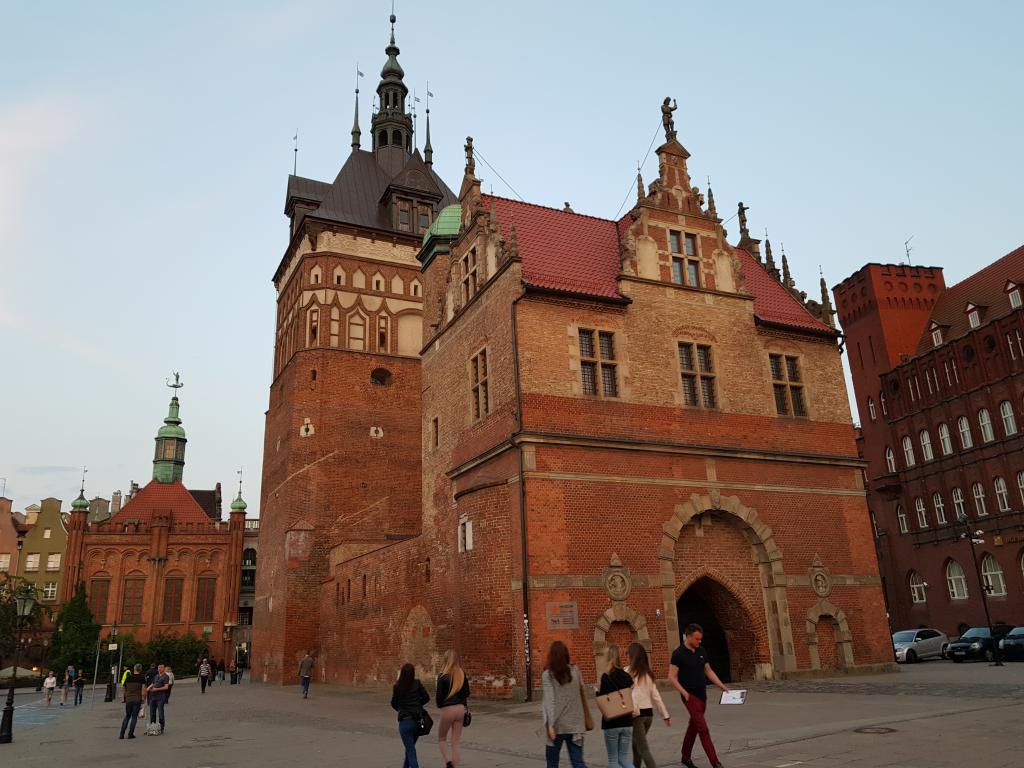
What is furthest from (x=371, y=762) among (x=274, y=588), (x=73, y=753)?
(x=274, y=588)

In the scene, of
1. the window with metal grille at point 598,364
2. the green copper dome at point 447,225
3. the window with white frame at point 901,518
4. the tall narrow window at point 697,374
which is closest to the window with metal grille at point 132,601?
the green copper dome at point 447,225

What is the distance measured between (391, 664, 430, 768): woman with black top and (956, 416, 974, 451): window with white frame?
43.1 m

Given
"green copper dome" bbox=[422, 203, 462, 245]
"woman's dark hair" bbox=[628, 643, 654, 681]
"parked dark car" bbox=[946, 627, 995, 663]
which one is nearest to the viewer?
"woman's dark hair" bbox=[628, 643, 654, 681]

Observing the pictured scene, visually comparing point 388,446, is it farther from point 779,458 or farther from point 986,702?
point 986,702

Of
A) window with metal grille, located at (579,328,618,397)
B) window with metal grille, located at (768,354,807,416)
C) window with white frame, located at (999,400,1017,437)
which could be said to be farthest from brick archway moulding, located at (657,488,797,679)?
window with white frame, located at (999,400,1017,437)

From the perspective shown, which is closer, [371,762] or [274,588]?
[371,762]

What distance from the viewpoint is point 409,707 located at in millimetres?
9867

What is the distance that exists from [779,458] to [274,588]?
1032 inches

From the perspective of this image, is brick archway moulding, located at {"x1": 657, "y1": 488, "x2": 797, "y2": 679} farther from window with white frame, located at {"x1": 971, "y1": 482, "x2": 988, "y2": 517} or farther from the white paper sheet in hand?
window with white frame, located at {"x1": 971, "y1": 482, "x2": 988, "y2": 517}

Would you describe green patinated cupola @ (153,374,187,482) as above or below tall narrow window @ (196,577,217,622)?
above

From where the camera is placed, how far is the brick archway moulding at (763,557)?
851 inches

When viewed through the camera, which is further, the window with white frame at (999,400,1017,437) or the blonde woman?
the window with white frame at (999,400,1017,437)

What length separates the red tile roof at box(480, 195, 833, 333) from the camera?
23352 millimetres

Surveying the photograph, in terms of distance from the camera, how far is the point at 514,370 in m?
21.5
